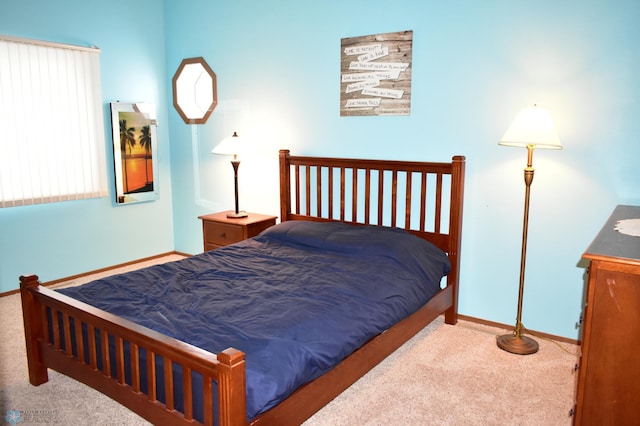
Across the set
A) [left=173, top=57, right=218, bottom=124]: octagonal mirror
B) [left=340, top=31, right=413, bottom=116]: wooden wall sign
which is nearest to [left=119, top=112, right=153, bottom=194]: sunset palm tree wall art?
[left=173, top=57, right=218, bottom=124]: octagonal mirror

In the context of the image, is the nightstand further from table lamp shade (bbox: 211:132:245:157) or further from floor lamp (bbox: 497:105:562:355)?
floor lamp (bbox: 497:105:562:355)

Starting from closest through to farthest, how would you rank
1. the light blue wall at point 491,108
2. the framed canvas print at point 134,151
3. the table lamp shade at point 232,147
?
the light blue wall at point 491,108 < the table lamp shade at point 232,147 < the framed canvas print at point 134,151

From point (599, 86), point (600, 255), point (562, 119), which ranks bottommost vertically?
point (600, 255)

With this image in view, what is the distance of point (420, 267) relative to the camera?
302 centimetres

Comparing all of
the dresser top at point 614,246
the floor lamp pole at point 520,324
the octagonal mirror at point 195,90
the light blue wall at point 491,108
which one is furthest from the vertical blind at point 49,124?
the dresser top at point 614,246

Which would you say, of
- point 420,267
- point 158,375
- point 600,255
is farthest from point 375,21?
point 158,375

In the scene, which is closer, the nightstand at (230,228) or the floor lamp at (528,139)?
the floor lamp at (528,139)

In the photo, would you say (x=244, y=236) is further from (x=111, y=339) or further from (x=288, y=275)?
(x=111, y=339)

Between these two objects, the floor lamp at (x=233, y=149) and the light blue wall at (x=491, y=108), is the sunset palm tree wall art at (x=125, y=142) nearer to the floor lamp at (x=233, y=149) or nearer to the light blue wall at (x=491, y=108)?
the floor lamp at (x=233, y=149)

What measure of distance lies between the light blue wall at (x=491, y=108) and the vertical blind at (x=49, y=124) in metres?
1.30

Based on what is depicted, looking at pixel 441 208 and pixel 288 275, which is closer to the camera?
pixel 288 275

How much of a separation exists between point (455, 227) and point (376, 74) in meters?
1.20

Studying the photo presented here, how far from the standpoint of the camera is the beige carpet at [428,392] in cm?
232

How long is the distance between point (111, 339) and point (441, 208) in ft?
7.24
